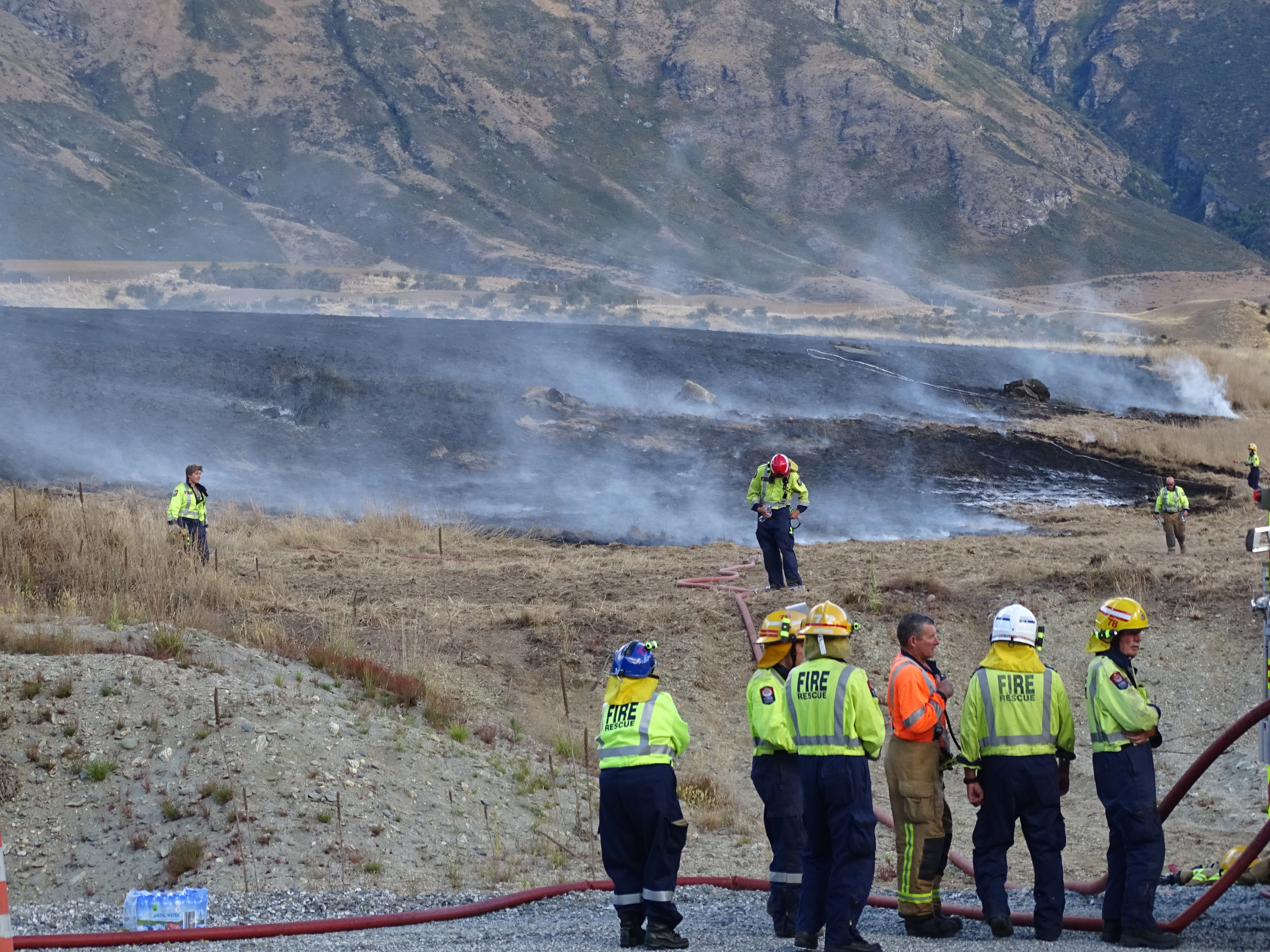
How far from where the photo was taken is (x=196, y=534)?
16859 millimetres

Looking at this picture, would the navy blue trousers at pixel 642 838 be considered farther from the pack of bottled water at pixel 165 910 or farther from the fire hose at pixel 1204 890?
the pack of bottled water at pixel 165 910

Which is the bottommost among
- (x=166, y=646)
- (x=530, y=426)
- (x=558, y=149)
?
(x=166, y=646)

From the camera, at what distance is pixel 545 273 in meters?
107

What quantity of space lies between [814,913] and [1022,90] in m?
169

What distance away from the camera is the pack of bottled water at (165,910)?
790 cm

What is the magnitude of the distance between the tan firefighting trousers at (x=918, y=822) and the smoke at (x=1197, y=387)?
44.1m

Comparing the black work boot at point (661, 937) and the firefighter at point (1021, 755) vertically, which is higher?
the firefighter at point (1021, 755)

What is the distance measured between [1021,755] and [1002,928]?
906 mm

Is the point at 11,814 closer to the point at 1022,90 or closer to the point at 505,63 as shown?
the point at 505,63

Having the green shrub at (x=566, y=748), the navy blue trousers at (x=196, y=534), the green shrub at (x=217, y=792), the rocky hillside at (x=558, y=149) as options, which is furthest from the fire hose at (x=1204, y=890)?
the rocky hillside at (x=558, y=149)

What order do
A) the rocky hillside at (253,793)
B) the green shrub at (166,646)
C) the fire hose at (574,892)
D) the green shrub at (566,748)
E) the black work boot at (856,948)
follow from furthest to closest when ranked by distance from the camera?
the green shrub at (566,748), the green shrub at (166,646), the rocky hillside at (253,793), the fire hose at (574,892), the black work boot at (856,948)

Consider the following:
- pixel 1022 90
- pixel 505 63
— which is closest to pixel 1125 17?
pixel 1022 90

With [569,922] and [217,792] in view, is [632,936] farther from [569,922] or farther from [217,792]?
[217,792]

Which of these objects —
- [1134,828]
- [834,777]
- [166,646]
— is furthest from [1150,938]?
[166,646]
